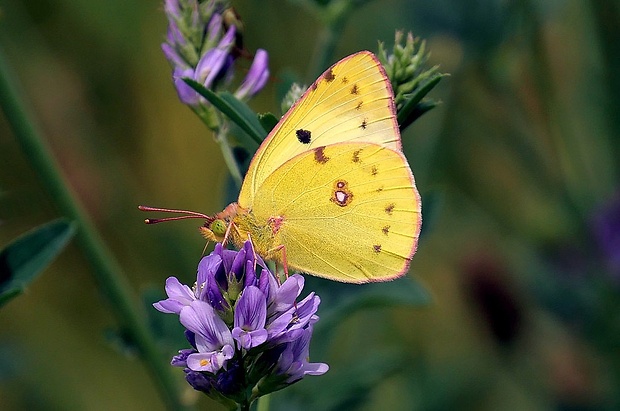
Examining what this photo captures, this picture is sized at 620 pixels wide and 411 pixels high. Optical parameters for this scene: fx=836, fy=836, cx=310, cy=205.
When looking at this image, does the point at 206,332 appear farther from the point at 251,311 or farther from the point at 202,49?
the point at 202,49

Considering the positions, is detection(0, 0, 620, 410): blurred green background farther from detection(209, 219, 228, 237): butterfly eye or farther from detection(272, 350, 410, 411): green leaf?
detection(209, 219, 228, 237): butterfly eye

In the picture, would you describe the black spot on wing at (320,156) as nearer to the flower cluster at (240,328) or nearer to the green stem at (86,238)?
the flower cluster at (240,328)

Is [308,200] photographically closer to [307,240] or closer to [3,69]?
[307,240]

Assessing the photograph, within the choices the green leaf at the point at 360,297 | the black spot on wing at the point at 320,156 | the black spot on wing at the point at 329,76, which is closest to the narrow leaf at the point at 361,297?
the green leaf at the point at 360,297

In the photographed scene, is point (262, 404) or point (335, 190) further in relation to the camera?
point (335, 190)

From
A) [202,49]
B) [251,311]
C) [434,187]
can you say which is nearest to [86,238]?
[202,49]

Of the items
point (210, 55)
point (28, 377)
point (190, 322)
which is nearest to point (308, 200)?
point (210, 55)
